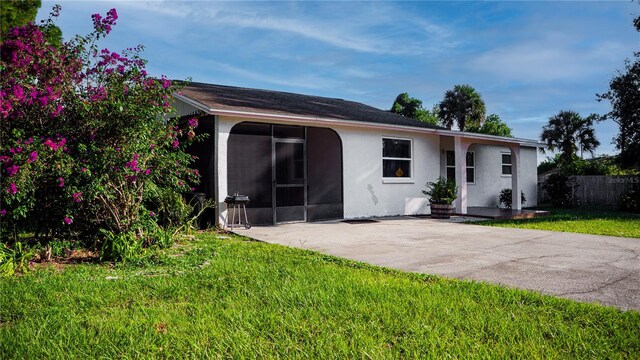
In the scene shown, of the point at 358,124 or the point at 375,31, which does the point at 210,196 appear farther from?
the point at 375,31

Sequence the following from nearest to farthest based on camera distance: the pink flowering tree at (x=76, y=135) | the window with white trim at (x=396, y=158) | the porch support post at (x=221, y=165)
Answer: the pink flowering tree at (x=76, y=135) → the porch support post at (x=221, y=165) → the window with white trim at (x=396, y=158)

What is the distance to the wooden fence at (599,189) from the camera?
2038cm

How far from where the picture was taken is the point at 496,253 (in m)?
6.74

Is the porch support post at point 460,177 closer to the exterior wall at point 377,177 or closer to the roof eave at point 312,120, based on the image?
the roof eave at point 312,120

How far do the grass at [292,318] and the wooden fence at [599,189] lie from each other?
1903cm

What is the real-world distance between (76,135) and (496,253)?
667 cm

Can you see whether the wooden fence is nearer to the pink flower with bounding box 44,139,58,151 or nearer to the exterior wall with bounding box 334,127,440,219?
the exterior wall with bounding box 334,127,440,219

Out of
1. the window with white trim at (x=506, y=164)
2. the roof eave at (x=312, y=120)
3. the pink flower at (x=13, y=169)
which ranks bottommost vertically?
the pink flower at (x=13, y=169)

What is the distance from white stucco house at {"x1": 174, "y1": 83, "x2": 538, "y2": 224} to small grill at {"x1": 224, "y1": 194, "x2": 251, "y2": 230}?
0.20 meters

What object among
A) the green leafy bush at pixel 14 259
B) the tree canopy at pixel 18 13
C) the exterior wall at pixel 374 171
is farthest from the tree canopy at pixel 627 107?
the tree canopy at pixel 18 13

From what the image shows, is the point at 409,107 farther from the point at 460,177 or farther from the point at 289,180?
the point at 289,180

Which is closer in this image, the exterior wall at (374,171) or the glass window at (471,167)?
the exterior wall at (374,171)

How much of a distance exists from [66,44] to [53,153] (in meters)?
2.03

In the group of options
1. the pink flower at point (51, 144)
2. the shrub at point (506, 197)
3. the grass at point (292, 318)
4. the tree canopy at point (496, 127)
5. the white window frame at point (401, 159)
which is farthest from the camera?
the tree canopy at point (496, 127)
